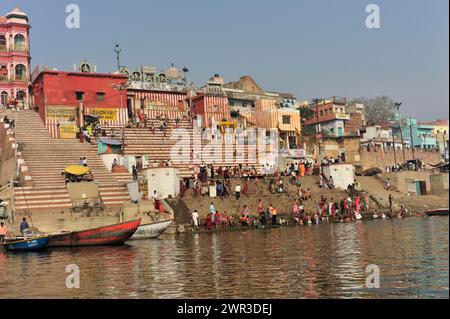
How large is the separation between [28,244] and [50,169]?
9630 millimetres

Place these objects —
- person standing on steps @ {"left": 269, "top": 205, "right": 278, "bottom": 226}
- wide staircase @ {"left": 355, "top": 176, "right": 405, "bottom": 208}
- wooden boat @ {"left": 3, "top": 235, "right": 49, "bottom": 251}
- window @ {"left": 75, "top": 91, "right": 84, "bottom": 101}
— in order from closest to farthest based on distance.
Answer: wooden boat @ {"left": 3, "top": 235, "right": 49, "bottom": 251}
person standing on steps @ {"left": 269, "top": 205, "right": 278, "bottom": 226}
wide staircase @ {"left": 355, "top": 176, "right": 405, "bottom": 208}
window @ {"left": 75, "top": 91, "right": 84, "bottom": 101}

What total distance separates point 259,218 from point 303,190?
5.58 meters

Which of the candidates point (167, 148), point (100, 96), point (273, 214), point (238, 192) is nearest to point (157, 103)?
point (100, 96)

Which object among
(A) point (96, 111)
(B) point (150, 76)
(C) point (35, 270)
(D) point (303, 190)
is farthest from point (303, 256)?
(B) point (150, 76)

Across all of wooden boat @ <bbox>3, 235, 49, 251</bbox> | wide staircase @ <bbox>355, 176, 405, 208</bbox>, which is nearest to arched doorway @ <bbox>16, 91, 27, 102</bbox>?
wooden boat @ <bbox>3, 235, 49, 251</bbox>

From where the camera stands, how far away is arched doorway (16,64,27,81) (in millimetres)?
46737

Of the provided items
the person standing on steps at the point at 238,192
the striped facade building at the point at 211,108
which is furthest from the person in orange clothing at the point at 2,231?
the striped facade building at the point at 211,108

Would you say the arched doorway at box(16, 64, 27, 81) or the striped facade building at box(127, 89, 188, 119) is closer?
the striped facade building at box(127, 89, 188, 119)

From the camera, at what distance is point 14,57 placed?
1839 inches

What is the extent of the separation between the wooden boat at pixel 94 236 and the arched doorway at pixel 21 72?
29091mm

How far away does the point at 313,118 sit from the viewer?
6062 centimetres

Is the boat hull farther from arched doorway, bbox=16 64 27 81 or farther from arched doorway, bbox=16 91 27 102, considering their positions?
arched doorway, bbox=16 64 27 81

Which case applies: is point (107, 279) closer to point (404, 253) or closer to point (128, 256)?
point (128, 256)

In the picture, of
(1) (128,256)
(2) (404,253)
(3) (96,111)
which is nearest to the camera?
(2) (404,253)
